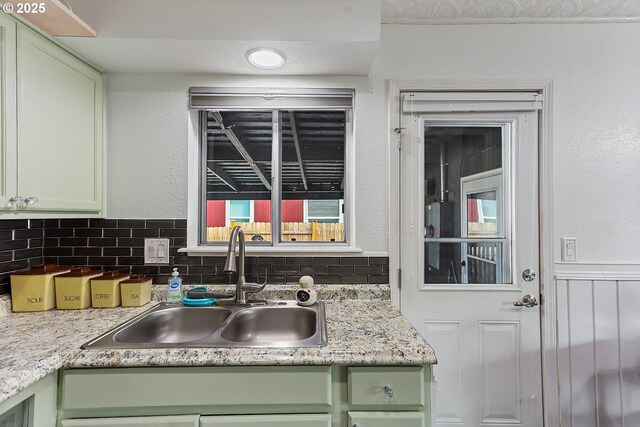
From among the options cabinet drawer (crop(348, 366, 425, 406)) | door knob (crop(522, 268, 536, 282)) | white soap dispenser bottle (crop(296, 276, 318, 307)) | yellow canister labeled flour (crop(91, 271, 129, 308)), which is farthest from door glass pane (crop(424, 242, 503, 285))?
yellow canister labeled flour (crop(91, 271, 129, 308))

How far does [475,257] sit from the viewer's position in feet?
5.64

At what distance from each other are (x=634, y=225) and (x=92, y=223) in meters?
2.83

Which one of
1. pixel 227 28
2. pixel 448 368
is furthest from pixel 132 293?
pixel 448 368

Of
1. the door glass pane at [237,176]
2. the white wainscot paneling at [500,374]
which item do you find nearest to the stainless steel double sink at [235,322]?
the door glass pane at [237,176]

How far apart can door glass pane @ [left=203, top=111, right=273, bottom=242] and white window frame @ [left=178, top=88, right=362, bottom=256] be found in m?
0.06

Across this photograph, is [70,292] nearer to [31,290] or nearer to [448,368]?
[31,290]

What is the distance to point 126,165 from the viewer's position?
1.64 m

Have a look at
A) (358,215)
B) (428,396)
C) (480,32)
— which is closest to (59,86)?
(358,215)

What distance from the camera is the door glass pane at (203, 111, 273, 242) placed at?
1.77 m

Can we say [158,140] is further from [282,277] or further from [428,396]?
[428,396]

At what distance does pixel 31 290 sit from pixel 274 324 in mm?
1081

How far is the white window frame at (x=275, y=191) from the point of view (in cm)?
163

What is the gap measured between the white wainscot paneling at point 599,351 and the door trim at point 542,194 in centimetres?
5

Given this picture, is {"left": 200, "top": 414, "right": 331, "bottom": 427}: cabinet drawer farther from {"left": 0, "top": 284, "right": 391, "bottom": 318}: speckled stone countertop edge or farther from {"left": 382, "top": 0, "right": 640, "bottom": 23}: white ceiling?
{"left": 382, "top": 0, "right": 640, "bottom": 23}: white ceiling
